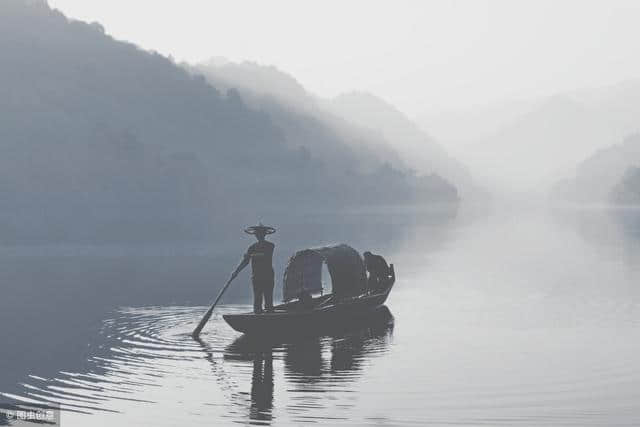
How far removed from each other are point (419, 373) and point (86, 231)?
10654cm

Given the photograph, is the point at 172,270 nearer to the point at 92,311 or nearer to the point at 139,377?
the point at 92,311

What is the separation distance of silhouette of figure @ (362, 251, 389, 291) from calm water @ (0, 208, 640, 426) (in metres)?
1.38

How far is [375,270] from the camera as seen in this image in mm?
41969

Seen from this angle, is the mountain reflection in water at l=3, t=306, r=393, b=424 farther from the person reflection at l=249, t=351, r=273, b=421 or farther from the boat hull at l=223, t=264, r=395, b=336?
the boat hull at l=223, t=264, r=395, b=336

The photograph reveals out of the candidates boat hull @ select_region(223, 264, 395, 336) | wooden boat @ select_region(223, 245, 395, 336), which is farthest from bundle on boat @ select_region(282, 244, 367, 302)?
boat hull @ select_region(223, 264, 395, 336)

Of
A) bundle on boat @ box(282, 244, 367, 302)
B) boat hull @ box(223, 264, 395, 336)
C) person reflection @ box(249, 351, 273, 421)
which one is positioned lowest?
person reflection @ box(249, 351, 273, 421)

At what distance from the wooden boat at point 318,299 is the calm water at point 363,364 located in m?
0.71

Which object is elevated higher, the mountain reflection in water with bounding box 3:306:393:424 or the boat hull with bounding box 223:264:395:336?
the boat hull with bounding box 223:264:395:336

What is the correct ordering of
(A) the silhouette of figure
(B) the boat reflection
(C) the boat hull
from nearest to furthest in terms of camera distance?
(B) the boat reflection → (C) the boat hull → (A) the silhouette of figure

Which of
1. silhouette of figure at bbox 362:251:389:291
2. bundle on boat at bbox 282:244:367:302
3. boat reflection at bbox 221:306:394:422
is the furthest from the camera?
silhouette of figure at bbox 362:251:389:291

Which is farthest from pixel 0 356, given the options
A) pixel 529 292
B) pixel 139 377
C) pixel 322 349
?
pixel 529 292

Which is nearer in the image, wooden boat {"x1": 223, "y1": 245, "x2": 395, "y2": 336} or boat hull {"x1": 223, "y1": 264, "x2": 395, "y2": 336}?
boat hull {"x1": 223, "y1": 264, "x2": 395, "y2": 336}

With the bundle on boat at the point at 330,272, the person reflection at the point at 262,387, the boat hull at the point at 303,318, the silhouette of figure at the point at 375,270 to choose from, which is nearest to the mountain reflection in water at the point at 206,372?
the person reflection at the point at 262,387

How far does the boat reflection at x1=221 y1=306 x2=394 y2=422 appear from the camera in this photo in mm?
23430
